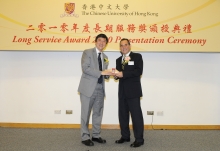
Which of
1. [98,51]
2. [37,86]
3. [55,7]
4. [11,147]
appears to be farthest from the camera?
[37,86]

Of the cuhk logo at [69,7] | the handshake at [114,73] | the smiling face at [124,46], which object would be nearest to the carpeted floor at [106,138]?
the handshake at [114,73]

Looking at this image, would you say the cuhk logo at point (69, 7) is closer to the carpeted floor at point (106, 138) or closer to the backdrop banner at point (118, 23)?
the backdrop banner at point (118, 23)

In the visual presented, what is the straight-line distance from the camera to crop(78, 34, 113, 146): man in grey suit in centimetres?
319

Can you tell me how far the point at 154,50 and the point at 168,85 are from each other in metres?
0.78

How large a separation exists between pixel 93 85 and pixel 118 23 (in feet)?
Answer: 4.34

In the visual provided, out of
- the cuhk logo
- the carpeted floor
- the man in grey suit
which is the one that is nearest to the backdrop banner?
the cuhk logo

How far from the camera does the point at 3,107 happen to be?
4.23 metres

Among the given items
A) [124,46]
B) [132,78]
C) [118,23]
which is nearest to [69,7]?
[118,23]

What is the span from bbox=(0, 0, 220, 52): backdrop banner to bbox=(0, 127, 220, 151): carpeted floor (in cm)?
149

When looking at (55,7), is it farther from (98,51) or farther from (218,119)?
(218,119)

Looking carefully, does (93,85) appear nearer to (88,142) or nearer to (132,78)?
(132,78)

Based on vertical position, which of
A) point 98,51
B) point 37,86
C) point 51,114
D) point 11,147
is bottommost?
point 11,147

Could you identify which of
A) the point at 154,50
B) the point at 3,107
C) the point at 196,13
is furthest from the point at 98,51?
the point at 3,107

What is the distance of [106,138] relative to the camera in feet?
11.9
